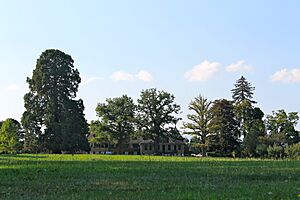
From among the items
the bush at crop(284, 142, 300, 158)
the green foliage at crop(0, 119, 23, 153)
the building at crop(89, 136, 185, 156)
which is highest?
the building at crop(89, 136, 185, 156)

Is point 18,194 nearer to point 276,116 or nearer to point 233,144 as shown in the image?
point 233,144

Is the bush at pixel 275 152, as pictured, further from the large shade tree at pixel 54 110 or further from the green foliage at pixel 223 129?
the large shade tree at pixel 54 110

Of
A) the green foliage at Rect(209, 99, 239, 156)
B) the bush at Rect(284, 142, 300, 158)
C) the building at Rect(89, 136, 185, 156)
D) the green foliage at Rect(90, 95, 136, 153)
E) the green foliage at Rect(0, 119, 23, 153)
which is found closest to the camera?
the bush at Rect(284, 142, 300, 158)

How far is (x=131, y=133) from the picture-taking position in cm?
8956

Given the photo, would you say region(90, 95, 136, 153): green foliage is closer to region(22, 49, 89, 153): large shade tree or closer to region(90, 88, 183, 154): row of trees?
region(90, 88, 183, 154): row of trees

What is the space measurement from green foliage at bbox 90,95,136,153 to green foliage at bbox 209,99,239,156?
16.9 m

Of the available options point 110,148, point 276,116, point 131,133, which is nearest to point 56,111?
point 131,133


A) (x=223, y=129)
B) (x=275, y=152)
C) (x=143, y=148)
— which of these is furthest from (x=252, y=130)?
(x=143, y=148)

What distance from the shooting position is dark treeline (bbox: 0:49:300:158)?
66.4m

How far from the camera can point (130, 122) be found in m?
89.8

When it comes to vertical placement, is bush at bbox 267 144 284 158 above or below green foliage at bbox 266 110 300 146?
below

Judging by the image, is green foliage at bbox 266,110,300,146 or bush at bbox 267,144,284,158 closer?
bush at bbox 267,144,284,158

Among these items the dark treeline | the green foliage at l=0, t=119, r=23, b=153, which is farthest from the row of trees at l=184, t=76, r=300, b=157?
the green foliage at l=0, t=119, r=23, b=153

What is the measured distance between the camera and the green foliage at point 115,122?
89.4 m
